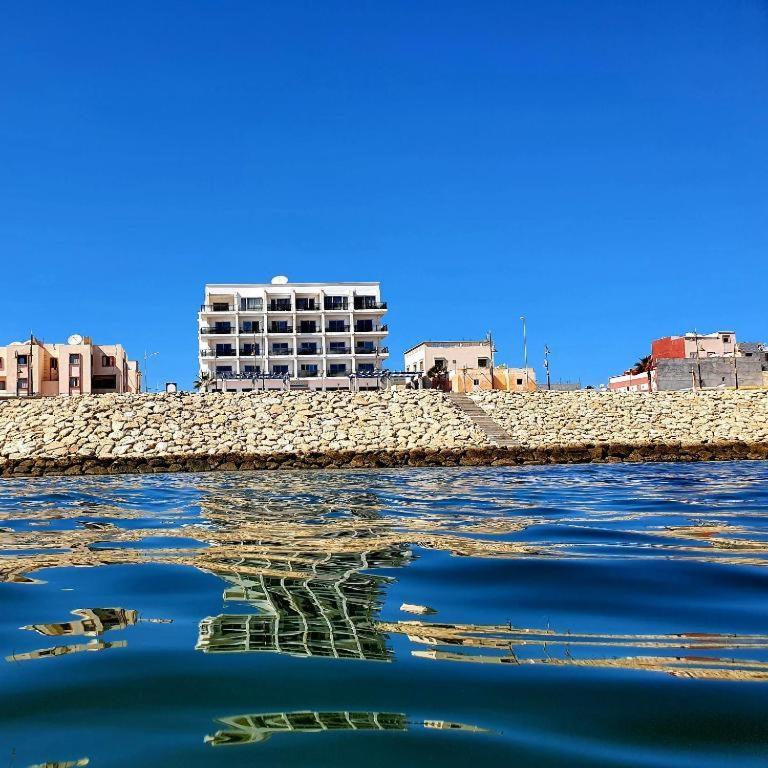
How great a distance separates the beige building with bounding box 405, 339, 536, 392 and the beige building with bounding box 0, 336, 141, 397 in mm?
28217

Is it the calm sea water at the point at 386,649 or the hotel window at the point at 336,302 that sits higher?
the hotel window at the point at 336,302

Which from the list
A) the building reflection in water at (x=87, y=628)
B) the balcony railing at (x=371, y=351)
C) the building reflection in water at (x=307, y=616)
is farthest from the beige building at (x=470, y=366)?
the building reflection in water at (x=87, y=628)

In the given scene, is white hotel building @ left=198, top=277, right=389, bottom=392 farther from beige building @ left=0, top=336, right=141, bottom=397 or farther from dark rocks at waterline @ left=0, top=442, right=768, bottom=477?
dark rocks at waterline @ left=0, top=442, right=768, bottom=477

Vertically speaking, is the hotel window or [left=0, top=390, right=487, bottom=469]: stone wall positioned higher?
the hotel window

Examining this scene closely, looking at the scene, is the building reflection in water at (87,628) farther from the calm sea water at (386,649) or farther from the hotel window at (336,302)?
the hotel window at (336,302)

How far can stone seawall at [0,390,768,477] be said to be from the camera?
87.5 ft

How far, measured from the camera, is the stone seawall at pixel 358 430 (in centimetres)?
2666

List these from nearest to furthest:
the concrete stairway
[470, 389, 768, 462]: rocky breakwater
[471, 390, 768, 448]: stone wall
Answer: [470, 389, 768, 462]: rocky breakwater
the concrete stairway
[471, 390, 768, 448]: stone wall

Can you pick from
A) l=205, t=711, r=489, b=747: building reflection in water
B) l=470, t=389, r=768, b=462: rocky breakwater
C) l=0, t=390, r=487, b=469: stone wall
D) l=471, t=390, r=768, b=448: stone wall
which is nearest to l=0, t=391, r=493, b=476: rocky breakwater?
l=0, t=390, r=487, b=469: stone wall

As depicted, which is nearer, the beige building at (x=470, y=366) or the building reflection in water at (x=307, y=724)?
the building reflection in water at (x=307, y=724)

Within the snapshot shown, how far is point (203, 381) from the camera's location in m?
59.8

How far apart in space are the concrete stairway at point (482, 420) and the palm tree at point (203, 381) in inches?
1047

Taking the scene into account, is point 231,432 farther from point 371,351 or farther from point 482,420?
point 371,351

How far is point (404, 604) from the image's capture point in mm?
3451
